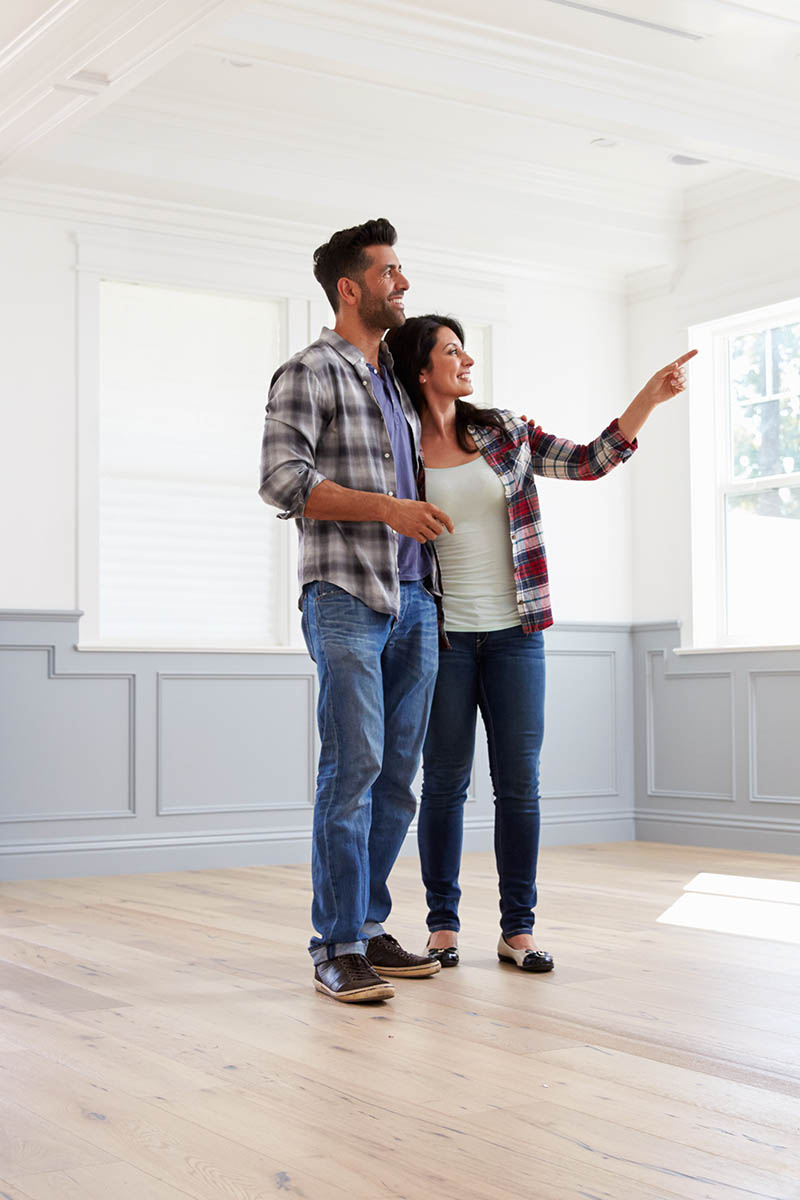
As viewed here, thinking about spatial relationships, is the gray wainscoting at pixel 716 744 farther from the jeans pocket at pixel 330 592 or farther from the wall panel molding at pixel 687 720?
the jeans pocket at pixel 330 592

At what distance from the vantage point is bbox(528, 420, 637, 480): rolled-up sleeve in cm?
295

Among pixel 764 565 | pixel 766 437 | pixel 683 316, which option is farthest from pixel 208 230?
pixel 764 565

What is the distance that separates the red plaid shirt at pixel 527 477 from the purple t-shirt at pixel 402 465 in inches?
8.2

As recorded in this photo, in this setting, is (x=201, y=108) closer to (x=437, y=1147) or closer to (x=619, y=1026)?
(x=619, y=1026)

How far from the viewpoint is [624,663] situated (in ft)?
20.7

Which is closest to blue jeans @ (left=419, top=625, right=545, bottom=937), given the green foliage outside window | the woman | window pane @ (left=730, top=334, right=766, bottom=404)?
the woman

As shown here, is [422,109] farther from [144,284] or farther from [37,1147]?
[37,1147]

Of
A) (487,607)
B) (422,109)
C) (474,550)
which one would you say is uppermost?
(422,109)

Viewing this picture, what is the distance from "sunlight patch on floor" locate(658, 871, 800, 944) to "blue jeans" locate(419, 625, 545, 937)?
0.79 metres

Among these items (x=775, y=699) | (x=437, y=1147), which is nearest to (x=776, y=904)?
(x=775, y=699)

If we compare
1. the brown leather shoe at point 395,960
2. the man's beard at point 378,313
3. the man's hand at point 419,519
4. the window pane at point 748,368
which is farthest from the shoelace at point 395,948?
the window pane at point 748,368

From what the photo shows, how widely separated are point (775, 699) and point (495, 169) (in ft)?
7.65

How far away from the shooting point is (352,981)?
257cm

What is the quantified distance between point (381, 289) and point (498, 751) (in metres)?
0.99
